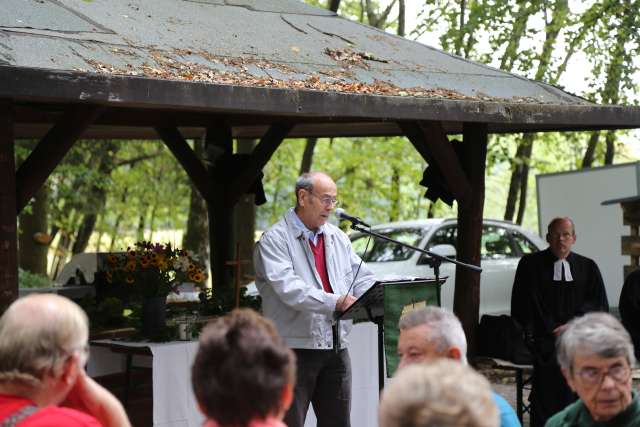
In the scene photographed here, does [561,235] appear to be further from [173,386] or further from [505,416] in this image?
[505,416]

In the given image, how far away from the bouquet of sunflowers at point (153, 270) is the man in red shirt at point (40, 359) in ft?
15.0

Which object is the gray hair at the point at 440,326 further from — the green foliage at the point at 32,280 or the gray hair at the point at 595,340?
the green foliage at the point at 32,280

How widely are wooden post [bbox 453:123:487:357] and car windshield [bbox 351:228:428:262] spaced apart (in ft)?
16.9

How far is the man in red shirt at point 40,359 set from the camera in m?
3.13

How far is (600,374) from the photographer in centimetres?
370

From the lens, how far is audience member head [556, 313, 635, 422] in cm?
369

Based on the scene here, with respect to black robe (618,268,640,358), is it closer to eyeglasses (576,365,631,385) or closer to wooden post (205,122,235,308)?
wooden post (205,122,235,308)

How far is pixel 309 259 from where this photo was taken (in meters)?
6.27

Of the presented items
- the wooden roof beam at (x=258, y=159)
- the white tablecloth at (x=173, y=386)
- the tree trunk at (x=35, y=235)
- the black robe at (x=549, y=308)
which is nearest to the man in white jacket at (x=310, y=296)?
the white tablecloth at (x=173, y=386)

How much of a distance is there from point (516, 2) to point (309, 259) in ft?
39.0

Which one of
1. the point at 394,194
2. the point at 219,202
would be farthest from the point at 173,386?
the point at 394,194

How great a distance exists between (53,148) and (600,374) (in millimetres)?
4022

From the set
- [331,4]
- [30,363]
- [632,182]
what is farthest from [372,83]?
[331,4]

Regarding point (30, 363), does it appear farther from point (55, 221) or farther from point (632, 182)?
point (55, 221)
